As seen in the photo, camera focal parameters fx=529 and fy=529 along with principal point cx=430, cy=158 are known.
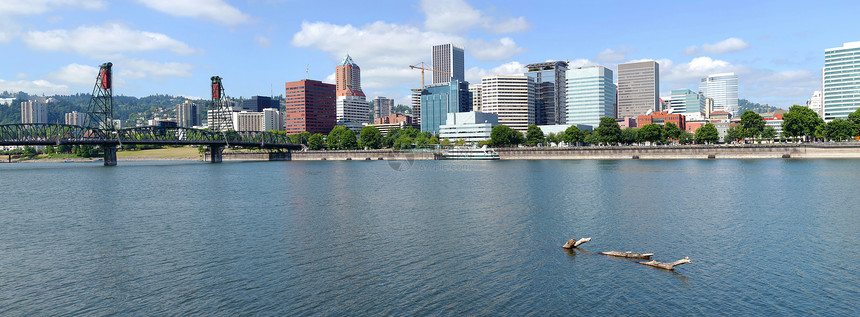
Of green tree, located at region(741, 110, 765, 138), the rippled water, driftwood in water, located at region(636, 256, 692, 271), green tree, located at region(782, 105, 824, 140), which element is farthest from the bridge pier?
green tree, located at region(782, 105, 824, 140)

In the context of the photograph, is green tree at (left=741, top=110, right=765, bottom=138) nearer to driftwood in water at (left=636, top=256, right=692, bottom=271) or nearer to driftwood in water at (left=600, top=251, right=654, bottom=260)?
driftwood in water at (left=600, top=251, right=654, bottom=260)

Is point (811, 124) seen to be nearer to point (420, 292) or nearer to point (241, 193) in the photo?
point (241, 193)

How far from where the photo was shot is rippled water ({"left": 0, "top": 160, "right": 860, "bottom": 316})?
22.5 meters

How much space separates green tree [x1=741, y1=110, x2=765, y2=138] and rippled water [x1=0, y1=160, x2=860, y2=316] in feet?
463

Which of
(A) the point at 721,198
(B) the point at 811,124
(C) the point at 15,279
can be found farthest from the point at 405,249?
(B) the point at 811,124

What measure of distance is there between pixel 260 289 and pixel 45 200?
52626mm

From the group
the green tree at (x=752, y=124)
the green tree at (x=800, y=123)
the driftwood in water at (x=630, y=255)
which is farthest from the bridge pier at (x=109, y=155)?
the green tree at (x=800, y=123)

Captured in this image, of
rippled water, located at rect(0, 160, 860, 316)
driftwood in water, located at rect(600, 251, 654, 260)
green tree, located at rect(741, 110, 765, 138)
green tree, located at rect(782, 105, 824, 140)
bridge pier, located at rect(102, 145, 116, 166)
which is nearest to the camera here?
rippled water, located at rect(0, 160, 860, 316)

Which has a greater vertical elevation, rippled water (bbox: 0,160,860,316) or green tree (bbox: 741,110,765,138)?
green tree (bbox: 741,110,765,138)

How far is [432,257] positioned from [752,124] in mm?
190881

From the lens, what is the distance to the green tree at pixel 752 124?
181125mm

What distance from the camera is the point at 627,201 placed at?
182 feet

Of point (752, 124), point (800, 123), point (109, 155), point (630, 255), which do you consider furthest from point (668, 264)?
point (752, 124)

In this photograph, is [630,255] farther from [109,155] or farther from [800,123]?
[109,155]
